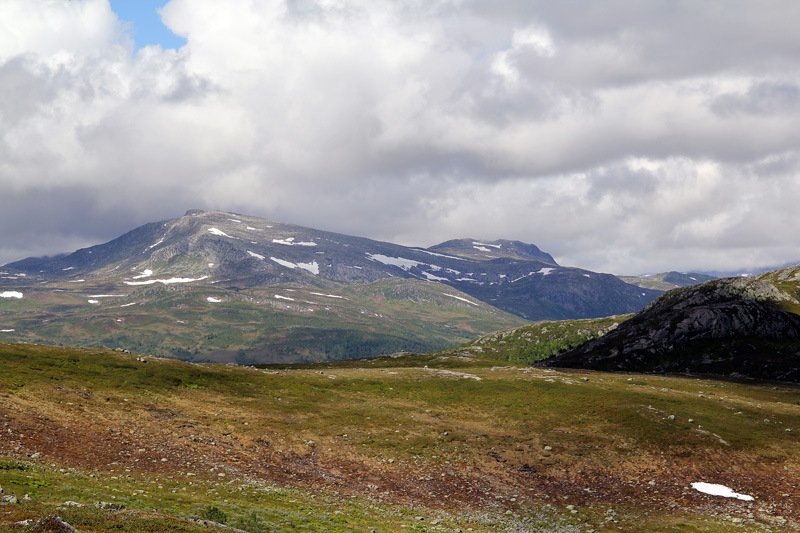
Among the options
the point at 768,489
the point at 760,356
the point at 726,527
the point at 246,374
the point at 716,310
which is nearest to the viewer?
the point at 726,527

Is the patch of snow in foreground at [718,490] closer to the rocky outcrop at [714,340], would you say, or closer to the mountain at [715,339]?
the mountain at [715,339]

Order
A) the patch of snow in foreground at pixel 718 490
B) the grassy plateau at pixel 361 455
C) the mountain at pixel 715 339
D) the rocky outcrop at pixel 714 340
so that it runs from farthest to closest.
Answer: the rocky outcrop at pixel 714 340
the mountain at pixel 715 339
the patch of snow in foreground at pixel 718 490
the grassy plateau at pixel 361 455

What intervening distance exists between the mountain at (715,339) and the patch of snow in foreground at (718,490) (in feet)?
343

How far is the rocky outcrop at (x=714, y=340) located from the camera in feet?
482

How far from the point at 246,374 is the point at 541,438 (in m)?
52.1

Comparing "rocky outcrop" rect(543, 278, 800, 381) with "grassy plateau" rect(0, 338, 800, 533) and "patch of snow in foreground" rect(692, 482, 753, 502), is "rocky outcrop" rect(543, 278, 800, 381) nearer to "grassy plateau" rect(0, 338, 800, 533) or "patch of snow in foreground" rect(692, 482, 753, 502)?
"grassy plateau" rect(0, 338, 800, 533)

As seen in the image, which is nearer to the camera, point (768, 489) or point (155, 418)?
point (768, 489)

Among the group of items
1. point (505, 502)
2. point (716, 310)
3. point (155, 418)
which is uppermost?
point (716, 310)

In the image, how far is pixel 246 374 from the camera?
8950 centimetres

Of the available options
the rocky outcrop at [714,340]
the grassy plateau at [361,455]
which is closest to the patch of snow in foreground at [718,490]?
the grassy plateau at [361,455]

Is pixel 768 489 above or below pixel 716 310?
below

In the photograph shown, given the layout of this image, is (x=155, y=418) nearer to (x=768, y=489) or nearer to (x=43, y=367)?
(x=43, y=367)

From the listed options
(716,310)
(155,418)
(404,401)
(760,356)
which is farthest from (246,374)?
(716,310)

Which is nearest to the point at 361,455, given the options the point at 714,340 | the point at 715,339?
the point at 714,340
